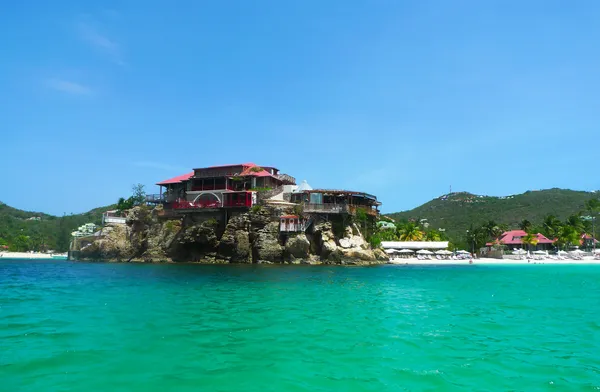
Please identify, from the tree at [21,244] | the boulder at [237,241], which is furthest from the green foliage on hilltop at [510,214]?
the tree at [21,244]

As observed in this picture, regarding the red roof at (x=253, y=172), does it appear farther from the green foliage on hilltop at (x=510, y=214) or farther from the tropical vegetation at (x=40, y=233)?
the green foliage on hilltop at (x=510, y=214)

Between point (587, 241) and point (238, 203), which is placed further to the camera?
point (587, 241)

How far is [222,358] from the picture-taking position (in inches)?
346

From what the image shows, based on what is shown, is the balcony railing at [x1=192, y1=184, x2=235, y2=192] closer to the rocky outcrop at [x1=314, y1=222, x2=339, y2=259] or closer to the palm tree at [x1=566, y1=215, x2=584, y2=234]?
the rocky outcrop at [x1=314, y1=222, x2=339, y2=259]

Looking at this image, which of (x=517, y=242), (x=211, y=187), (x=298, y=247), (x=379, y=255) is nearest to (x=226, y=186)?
(x=211, y=187)

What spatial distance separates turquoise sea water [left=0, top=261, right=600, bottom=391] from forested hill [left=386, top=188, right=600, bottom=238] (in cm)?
10678

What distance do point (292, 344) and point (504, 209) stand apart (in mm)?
156867

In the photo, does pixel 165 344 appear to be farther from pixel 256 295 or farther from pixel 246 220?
pixel 246 220

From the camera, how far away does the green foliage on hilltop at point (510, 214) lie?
92.2 meters

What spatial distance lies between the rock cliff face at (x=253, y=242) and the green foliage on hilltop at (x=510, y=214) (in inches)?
2030

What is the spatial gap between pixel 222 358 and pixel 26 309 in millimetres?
10675

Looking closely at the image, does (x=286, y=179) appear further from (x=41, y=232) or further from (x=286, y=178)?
(x=41, y=232)

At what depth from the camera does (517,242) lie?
9019cm

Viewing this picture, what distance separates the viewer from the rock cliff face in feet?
170
